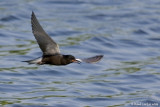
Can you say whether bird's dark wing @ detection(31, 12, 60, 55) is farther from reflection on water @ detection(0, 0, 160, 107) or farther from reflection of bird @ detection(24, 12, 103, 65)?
reflection on water @ detection(0, 0, 160, 107)

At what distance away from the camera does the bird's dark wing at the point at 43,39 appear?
10516 mm

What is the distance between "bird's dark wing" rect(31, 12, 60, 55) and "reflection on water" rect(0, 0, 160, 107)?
1740 millimetres

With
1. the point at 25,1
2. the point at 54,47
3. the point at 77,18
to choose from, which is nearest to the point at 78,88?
the point at 54,47

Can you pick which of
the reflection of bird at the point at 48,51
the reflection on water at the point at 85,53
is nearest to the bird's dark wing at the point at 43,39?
the reflection of bird at the point at 48,51

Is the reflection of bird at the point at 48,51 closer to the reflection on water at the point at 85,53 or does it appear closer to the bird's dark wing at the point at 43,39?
the bird's dark wing at the point at 43,39

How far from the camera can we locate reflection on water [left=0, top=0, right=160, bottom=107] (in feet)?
43.2

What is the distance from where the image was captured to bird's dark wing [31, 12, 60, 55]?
1052 centimetres

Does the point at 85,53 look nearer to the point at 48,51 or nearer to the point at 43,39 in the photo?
the point at 48,51

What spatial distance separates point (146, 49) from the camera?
59.6 feet

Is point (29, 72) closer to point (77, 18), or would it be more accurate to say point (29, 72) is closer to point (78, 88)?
point (78, 88)

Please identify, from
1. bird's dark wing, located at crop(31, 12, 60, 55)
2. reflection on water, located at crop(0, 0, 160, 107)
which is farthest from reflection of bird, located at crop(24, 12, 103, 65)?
reflection on water, located at crop(0, 0, 160, 107)

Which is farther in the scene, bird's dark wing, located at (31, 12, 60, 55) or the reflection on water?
the reflection on water

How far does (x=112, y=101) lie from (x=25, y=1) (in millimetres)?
9873

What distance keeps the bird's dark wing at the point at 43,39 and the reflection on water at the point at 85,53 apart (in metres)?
1.74
